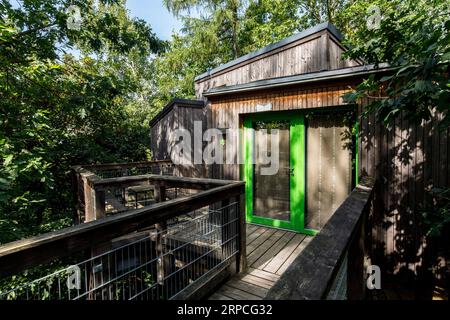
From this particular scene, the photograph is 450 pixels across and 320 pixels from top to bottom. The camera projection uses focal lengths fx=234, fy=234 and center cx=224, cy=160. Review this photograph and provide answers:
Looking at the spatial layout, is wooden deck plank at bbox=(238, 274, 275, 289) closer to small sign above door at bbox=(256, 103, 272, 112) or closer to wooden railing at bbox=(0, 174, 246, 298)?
wooden railing at bbox=(0, 174, 246, 298)

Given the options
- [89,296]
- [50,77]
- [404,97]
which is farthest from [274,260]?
[50,77]

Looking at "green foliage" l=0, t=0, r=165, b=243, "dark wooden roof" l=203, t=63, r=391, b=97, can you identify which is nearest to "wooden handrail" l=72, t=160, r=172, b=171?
"green foliage" l=0, t=0, r=165, b=243

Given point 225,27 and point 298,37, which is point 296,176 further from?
point 225,27

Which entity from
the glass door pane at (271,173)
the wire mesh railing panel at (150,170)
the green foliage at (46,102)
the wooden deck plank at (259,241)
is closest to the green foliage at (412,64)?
the glass door pane at (271,173)

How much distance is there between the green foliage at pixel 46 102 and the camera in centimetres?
406

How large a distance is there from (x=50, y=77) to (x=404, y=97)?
18.6 ft

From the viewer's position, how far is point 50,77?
4.60m

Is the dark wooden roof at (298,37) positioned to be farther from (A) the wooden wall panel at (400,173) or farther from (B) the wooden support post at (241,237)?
(B) the wooden support post at (241,237)

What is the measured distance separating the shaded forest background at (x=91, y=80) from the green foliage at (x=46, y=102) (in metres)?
0.02

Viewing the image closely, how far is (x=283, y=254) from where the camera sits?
324 cm

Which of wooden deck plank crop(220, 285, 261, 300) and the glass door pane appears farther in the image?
the glass door pane

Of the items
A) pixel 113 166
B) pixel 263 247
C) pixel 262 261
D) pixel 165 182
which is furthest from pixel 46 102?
pixel 262 261

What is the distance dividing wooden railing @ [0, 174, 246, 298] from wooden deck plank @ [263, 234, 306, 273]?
1.19 feet

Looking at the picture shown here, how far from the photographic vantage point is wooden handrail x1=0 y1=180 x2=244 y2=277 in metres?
0.97
